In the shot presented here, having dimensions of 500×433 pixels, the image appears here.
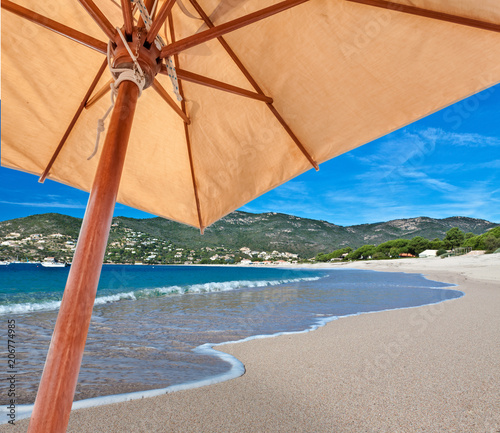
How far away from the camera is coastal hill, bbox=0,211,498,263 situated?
41500 mm

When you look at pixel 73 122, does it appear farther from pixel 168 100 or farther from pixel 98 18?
pixel 98 18

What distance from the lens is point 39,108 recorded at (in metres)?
2.42

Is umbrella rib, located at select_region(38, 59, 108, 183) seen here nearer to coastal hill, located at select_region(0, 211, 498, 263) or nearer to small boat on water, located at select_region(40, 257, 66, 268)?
coastal hill, located at select_region(0, 211, 498, 263)

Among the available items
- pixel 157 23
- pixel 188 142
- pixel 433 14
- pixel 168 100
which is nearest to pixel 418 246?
pixel 188 142

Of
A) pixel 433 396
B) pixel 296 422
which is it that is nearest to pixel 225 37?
pixel 296 422

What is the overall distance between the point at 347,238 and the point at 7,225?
84.1 m

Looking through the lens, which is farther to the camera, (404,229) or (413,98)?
(404,229)

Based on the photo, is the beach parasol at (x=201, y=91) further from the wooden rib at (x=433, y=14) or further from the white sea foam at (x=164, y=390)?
the white sea foam at (x=164, y=390)

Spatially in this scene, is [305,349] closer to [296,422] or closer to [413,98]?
[296,422]

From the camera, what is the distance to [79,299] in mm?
1074

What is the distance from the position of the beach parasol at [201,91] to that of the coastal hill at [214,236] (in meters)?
31.6

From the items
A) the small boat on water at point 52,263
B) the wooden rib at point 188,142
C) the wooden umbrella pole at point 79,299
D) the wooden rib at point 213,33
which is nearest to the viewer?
the wooden umbrella pole at point 79,299

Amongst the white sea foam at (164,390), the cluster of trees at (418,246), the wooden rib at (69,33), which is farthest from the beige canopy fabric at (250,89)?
the cluster of trees at (418,246)

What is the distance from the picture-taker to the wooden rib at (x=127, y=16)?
4.61 feet
